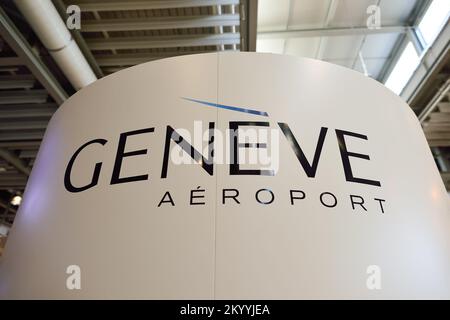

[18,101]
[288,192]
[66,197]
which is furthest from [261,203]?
[18,101]

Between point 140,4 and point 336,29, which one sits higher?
point 336,29

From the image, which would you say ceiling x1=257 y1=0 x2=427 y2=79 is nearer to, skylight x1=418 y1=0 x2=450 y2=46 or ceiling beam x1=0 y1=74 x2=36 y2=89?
skylight x1=418 y1=0 x2=450 y2=46

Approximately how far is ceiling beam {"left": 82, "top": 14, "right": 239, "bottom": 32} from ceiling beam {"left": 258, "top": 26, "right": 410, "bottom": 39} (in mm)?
2013

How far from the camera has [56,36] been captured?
3961 mm

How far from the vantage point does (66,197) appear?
232cm

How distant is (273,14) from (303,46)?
1015mm

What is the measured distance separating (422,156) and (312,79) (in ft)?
3.20

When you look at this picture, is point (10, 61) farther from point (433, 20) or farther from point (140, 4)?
point (433, 20)

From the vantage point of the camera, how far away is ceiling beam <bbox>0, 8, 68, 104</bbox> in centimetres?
413

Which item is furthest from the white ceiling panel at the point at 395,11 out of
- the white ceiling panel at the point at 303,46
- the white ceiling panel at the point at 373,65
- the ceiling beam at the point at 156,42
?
the ceiling beam at the point at 156,42

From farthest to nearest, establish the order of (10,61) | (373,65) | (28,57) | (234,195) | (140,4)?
1. (373,65)
2. (10,61)
3. (28,57)
4. (140,4)
5. (234,195)

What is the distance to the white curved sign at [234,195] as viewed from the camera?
1.90 meters

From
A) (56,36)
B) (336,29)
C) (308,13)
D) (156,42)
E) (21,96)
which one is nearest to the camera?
(56,36)

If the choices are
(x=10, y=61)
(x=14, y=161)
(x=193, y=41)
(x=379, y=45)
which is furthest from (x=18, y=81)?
(x=379, y=45)
